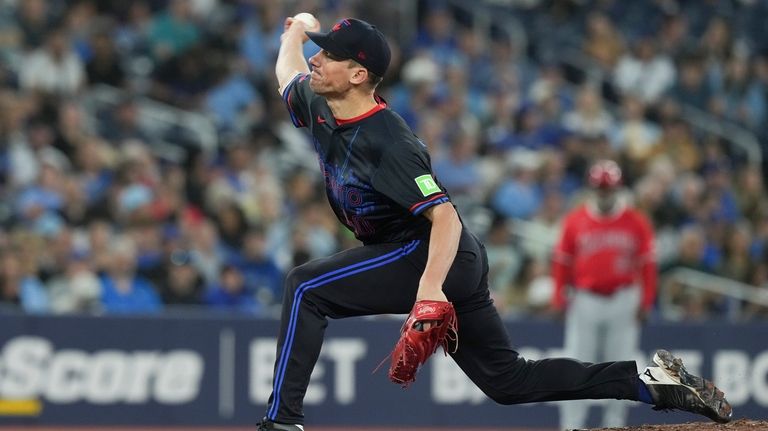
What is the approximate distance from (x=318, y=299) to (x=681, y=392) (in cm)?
194

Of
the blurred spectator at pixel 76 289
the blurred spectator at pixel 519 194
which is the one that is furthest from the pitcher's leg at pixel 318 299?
the blurred spectator at pixel 519 194

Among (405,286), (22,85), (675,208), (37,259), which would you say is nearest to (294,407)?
(405,286)

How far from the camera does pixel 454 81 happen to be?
1623 centimetres

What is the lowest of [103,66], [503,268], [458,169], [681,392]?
[681,392]

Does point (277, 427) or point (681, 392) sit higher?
point (681, 392)

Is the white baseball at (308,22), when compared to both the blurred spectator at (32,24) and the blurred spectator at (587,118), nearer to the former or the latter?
the blurred spectator at (32,24)

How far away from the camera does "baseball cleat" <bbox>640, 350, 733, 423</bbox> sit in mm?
6926

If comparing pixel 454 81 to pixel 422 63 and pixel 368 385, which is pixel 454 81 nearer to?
pixel 422 63

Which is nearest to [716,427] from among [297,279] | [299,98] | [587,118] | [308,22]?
[297,279]

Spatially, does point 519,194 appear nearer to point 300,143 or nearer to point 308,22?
point 300,143

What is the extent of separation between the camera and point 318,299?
650 cm

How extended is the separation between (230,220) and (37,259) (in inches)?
79.6

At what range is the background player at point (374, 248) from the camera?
6.33 m

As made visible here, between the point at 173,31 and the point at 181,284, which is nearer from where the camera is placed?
the point at 181,284
